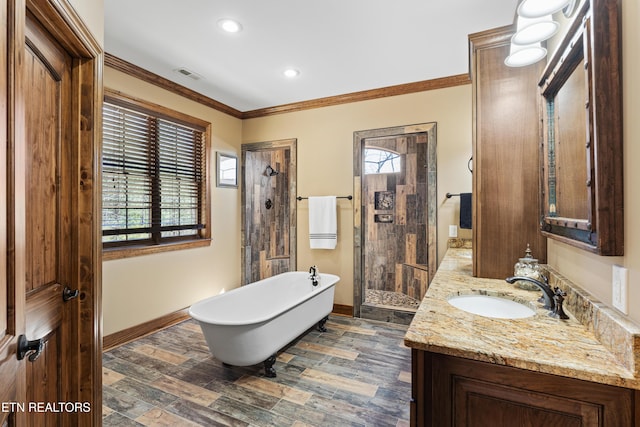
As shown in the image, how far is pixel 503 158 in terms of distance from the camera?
1.77 meters

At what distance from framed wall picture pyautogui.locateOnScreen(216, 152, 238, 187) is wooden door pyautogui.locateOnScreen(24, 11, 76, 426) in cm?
248

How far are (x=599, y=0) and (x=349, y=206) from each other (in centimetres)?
283

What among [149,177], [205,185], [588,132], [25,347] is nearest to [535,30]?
[588,132]

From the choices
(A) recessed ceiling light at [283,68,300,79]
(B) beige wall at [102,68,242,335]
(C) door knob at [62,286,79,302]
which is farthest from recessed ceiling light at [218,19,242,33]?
(C) door knob at [62,286,79,302]

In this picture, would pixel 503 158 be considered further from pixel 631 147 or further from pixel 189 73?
pixel 189 73

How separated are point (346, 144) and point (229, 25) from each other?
1.83m

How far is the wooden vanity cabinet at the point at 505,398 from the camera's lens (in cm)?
82

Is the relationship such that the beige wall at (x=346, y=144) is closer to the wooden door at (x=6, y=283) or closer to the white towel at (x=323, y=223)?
the white towel at (x=323, y=223)

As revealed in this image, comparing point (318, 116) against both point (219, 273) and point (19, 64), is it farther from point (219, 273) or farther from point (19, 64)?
point (19, 64)

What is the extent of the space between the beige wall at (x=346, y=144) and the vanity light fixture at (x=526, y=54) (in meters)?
1.64

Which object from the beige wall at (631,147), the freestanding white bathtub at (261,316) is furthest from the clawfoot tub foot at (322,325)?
the beige wall at (631,147)

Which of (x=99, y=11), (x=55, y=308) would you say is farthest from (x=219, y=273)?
(x=99, y=11)

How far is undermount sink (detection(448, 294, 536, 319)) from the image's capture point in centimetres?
146

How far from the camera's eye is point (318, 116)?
3.81m
